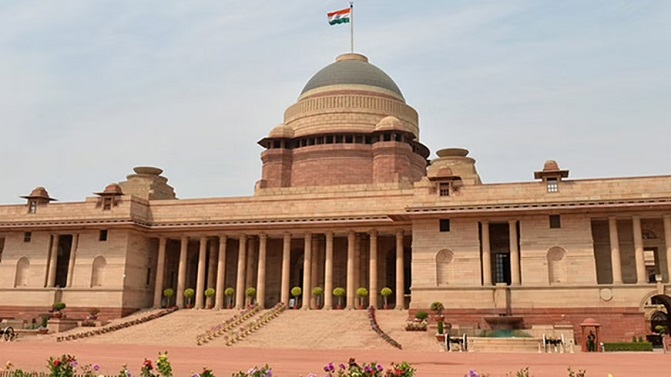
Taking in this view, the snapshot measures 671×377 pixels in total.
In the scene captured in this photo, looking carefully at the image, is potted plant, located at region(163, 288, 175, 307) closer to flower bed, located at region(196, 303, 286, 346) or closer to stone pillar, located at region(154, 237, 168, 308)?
stone pillar, located at region(154, 237, 168, 308)

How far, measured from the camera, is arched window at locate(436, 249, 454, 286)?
39.8 meters

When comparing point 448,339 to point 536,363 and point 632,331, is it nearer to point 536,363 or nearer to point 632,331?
point 536,363

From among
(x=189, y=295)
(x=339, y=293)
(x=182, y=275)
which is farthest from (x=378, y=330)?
(x=182, y=275)

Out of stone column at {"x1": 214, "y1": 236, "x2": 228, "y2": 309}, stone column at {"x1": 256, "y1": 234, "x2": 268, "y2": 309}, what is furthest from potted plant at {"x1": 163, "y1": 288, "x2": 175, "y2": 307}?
stone column at {"x1": 256, "y1": 234, "x2": 268, "y2": 309}

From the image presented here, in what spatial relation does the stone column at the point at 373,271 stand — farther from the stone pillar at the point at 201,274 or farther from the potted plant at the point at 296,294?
the stone pillar at the point at 201,274

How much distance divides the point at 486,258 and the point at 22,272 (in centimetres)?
3611

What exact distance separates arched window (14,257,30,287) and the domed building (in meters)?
0.08

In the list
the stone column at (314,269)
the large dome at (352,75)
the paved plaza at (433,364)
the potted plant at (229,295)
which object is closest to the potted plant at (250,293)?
the potted plant at (229,295)

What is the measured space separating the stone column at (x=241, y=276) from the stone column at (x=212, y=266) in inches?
101

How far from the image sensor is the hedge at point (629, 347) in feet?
102

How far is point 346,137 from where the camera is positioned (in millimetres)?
57469

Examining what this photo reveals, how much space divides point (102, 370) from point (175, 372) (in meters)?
2.33

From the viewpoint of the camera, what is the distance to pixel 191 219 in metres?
48.4

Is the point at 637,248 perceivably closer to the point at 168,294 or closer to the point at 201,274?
the point at 201,274
